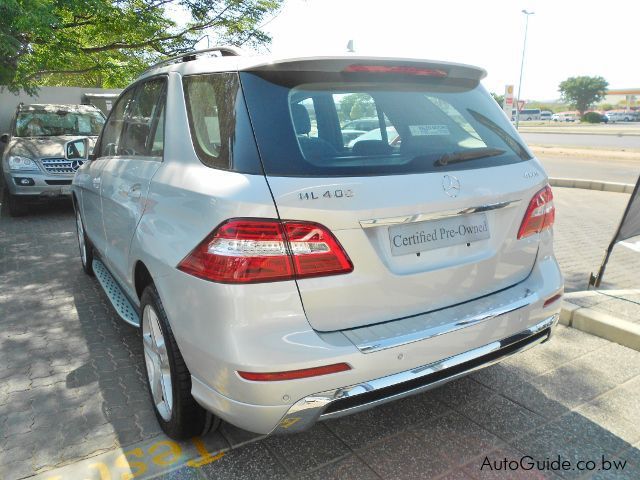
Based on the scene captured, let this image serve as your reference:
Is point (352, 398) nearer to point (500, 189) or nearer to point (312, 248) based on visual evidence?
point (312, 248)

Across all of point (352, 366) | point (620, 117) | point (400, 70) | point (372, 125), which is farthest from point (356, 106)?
point (620, 117)

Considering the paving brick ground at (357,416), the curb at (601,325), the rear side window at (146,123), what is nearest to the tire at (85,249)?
the paving brick ground at (357,416)

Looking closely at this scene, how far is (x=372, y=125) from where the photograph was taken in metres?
2.57

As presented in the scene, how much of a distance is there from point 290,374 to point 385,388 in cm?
40

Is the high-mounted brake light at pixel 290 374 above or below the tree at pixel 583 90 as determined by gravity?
below

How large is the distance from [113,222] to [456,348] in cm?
235

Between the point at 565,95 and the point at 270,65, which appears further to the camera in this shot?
the point at 565,95

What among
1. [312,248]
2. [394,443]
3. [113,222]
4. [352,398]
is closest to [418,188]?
[312,248]

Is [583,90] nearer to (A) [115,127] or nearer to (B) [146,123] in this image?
(A) [115,127]

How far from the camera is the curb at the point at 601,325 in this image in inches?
140

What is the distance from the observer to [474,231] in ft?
7.61

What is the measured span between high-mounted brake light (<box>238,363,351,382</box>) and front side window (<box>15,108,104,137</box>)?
887 centimetres

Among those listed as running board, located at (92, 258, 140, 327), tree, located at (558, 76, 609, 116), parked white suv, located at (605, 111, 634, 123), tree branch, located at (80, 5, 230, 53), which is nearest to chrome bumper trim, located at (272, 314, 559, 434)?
running board, located at (92, 258, 140, 327)

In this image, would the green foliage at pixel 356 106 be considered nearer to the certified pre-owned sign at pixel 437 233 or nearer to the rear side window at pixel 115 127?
the certified pre-owned sign at pixel 437 233
